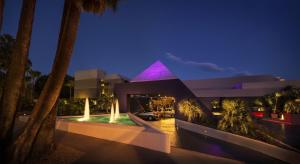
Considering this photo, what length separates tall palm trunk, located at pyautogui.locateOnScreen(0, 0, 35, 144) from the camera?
5.53m

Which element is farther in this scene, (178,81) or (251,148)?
(178,81)

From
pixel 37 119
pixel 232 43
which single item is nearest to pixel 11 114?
pixel 37 119

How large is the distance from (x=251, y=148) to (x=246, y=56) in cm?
11723

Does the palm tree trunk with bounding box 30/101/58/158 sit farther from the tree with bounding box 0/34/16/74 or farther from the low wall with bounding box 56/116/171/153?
the tree with bounding box 0/34/16/74

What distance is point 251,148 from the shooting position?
8688 millimetres

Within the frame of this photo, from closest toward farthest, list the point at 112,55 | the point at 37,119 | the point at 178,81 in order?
1. the point at 37,119
2. the point at 178,81
3. the point at 112,55

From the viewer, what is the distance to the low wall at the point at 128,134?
765cm

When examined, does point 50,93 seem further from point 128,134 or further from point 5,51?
point 5,51

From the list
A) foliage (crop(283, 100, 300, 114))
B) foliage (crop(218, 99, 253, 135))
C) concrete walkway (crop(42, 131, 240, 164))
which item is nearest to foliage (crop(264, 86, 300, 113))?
foliage (crop(283, 100, 300, 114))

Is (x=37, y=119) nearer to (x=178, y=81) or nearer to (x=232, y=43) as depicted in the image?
(x=178, y=81)

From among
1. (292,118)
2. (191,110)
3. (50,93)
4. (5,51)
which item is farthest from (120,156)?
(5,51)

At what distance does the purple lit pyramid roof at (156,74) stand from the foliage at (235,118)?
25.7 ft

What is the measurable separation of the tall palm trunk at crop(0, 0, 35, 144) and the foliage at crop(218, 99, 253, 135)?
31.3 feet

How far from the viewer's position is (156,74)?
66.7 ft
